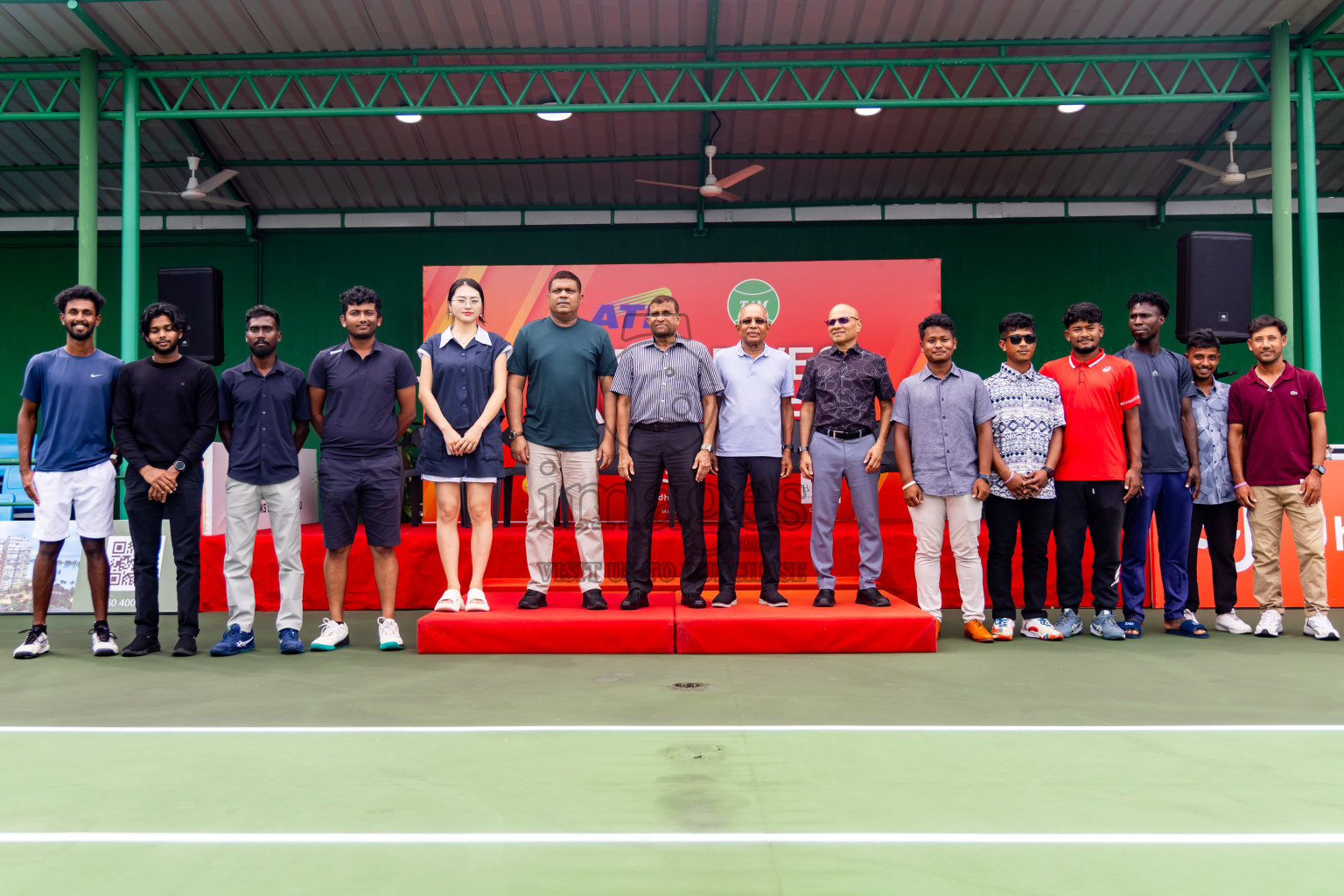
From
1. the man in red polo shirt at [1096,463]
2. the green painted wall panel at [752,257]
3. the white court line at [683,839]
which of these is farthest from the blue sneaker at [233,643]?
the green painted wall panel at [752,257]

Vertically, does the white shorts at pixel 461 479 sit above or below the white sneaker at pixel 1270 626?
above

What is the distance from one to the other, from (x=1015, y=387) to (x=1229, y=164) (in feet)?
23.4

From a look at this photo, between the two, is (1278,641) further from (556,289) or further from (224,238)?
(224,238)

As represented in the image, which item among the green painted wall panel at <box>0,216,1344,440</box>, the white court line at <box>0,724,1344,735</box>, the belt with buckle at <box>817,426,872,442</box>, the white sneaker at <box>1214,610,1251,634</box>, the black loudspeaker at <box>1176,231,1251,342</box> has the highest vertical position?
the green painted wall panel at <box>0,216,1344,440</box>

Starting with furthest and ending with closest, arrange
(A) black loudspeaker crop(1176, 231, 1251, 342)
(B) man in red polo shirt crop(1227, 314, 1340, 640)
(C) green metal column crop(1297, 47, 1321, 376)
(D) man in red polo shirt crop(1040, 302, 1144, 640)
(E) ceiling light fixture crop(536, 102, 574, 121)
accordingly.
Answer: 1. (E) ceiling light fixture crop(536, 102, 574, 121)
2. (C) green metal column crop(1297, 47, 1321, 376)
3. (A) black loudspeaker crop(1176, 231, 1251, 342)
4. (B) man in red polo shirt crop(1227, 314, 1340, 640)
5. (D) man in red polo shirt crop(1040, 302, 1144, 640)

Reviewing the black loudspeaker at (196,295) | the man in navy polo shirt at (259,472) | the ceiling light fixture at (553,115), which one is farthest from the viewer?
the ceiling light fixture at (553,115)

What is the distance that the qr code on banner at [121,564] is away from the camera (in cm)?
527

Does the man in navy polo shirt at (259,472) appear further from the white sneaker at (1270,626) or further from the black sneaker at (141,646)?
the white sneaker at (1270,626)

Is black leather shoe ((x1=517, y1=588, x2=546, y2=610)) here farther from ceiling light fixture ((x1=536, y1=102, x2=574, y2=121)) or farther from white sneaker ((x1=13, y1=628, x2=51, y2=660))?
ceiling light fixture ((x1=536, y1=102, x2=574, y2=121))

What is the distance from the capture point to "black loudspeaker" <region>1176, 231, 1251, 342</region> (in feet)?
20.9

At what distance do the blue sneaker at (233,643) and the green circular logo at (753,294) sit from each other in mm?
5972

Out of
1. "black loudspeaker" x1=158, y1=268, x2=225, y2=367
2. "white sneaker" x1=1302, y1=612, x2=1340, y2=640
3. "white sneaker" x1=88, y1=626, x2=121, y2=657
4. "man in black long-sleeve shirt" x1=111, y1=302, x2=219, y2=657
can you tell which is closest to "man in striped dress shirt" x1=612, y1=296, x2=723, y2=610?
"man in black long-sleeve shirt" x1=111, y1=302, x2=219, y2=657

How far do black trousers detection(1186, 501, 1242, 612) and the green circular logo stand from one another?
502 cm

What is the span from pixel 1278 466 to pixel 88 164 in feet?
28.9
